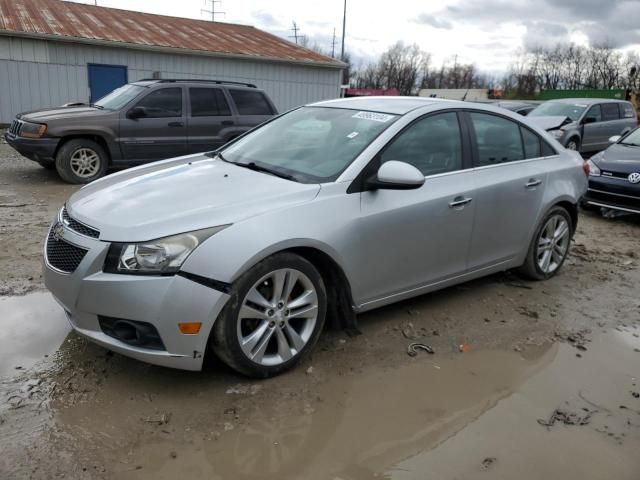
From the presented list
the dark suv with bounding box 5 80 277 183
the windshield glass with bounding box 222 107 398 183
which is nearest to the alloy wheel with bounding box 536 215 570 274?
the windshield glass with bounding box 222 107 398 183

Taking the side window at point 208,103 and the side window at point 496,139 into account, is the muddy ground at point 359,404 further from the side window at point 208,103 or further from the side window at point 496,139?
the side window at point 208,103

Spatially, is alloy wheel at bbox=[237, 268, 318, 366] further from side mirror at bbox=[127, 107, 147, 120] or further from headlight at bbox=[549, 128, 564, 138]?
headlight at bbox=[549, 128, 564, 138]

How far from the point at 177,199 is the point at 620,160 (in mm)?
7088

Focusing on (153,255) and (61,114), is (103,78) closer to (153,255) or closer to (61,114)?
(61,114)

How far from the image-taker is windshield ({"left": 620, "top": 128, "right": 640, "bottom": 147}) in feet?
28.5

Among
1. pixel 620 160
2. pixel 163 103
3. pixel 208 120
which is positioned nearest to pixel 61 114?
pixel 163 103

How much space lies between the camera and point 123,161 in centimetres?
931

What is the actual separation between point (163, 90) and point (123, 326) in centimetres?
739

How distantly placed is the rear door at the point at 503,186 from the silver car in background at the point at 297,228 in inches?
0.6

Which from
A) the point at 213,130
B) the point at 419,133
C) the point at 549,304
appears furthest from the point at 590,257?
the point at 213,130

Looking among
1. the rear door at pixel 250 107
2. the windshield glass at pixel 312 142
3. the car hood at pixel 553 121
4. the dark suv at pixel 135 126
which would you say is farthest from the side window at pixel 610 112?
the windshield glass at pixel 312 142

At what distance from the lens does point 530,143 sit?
16.1 feet

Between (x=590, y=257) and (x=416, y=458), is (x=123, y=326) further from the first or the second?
(x=590, y=257)

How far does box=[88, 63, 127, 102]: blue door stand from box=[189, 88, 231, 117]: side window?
9025 mm
